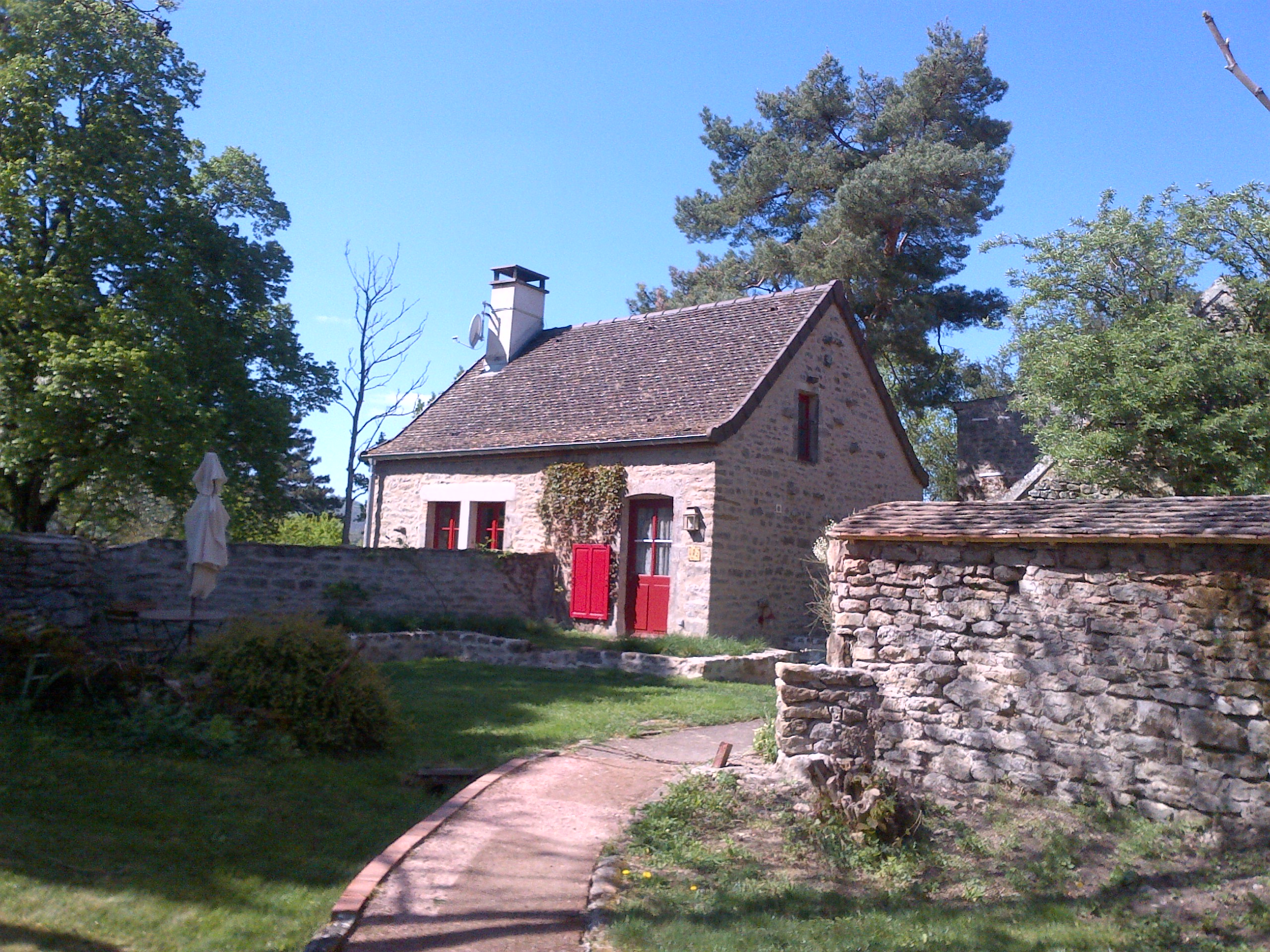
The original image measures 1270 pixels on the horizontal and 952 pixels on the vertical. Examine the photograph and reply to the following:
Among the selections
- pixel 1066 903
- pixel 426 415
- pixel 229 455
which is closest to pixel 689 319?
pixel 426 415

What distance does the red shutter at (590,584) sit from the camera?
49.9 feet

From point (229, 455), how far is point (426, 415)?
4.06 meters

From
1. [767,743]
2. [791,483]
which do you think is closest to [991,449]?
[791,483]

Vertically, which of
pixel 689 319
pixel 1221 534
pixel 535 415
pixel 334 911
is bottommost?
pixel 334 911

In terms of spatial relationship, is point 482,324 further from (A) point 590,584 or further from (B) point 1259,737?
(B) point 1259,737

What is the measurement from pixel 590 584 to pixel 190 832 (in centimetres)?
1020

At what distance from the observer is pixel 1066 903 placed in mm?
5066

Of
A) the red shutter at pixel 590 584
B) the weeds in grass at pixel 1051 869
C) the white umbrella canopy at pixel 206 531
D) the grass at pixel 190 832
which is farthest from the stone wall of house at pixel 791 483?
the weeds in grass at pixel 1051 869

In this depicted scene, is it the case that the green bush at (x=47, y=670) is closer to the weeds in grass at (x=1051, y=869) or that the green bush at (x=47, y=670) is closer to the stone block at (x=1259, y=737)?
the weeds in grass at (x=1051, y=869)

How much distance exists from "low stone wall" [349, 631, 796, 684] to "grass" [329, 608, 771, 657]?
0.23 m

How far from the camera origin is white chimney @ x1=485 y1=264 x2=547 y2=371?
20266 millimetres

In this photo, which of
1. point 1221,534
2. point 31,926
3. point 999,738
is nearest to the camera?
point 31,926

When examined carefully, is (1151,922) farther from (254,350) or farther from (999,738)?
(254,350)

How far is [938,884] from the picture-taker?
209 inches
